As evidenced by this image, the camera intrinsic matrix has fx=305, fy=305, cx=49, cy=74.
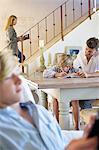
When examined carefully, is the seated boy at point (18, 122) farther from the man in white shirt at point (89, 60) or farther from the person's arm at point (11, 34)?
the person's arm at point (11, 34)

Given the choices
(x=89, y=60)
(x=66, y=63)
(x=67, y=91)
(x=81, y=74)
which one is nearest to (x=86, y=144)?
(x=67, y=91)

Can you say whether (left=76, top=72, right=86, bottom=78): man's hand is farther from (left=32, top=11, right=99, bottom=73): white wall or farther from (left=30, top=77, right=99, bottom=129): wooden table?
(left=32, top=11, right=99, bottom=73): white wall

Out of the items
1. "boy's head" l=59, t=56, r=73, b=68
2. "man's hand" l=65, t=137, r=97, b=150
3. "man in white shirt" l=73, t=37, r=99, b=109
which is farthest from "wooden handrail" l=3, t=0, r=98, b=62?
"man's hand" l=65, t=137, r=97, b=150

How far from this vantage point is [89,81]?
303cm

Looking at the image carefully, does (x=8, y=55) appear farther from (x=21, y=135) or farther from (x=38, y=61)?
(x=38, y=61)

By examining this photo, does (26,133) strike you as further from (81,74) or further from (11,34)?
(11,34)

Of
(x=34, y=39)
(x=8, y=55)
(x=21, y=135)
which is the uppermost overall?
(x=34, y=39)

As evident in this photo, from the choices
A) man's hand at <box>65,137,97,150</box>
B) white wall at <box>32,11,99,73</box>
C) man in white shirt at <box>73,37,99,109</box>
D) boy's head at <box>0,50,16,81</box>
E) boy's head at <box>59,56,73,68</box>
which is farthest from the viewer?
white wall at <box>32,11,99,73</box>

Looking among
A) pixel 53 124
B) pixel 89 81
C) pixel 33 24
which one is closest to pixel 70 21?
pixel 33 24

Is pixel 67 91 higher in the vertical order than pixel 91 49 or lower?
lower

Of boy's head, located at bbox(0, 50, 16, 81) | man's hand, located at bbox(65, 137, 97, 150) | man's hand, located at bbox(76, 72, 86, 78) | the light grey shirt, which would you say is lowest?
the light grey shirt

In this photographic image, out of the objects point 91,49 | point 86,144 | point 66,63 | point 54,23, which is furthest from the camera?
point 54,23

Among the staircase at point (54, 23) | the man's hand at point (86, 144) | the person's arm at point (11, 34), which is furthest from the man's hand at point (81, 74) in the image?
the staircase at point (54, 23)

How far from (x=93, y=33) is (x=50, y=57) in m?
1.14
